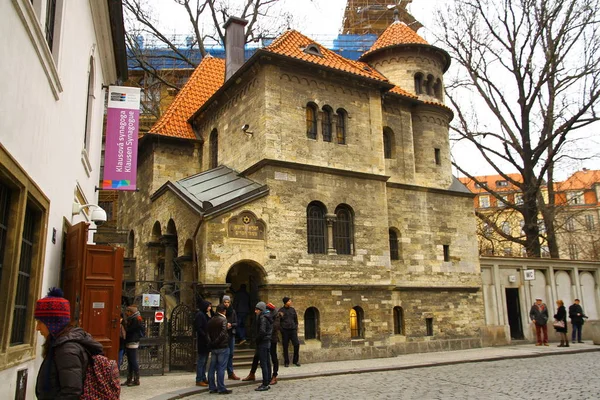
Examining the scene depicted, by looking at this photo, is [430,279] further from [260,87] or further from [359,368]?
[260,87]

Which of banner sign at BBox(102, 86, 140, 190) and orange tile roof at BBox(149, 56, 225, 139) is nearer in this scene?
banner sign at BBox(102, 86, 140, 190)

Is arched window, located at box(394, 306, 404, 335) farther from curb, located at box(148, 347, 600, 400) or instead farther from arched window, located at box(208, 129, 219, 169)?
arched window, located at box(208, 129, 219, 169)

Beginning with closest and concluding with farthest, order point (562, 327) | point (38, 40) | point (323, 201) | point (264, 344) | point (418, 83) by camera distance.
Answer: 1. point (38, 40)
2. point (264, 344)
3. point (323, 201)
4. point (562, 327)
5. point (418, 83)

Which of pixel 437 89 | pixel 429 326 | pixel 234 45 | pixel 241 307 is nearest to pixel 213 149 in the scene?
pixel 234 45

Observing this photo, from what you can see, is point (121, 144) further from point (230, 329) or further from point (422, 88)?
point (422, 88)

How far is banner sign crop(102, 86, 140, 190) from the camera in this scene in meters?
11.9

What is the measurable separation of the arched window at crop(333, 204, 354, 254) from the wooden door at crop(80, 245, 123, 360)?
912 centimetres

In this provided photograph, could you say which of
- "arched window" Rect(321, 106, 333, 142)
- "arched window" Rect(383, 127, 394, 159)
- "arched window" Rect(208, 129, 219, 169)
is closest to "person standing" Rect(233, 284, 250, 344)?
"arched window" Rect(321, 106, 333, 142)

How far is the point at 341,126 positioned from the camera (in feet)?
60.9

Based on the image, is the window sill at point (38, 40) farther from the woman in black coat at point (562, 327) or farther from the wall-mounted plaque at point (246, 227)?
the woman in black coat at point (562, 327)

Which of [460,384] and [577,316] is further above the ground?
[577,316]

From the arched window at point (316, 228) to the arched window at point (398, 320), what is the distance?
412 cm

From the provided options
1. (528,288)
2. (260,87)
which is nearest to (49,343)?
(260,87)

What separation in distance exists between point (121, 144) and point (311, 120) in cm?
767
